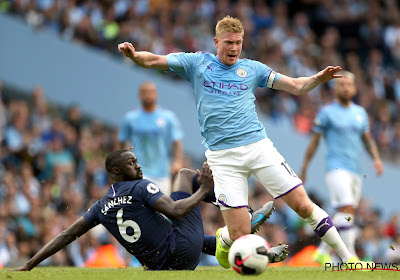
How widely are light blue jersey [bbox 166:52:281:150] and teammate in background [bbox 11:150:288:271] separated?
469 millimetres

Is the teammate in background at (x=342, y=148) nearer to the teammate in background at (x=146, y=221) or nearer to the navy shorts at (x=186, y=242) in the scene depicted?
the teammate in background at (x=146, y=221)

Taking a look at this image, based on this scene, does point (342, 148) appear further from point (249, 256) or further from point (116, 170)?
point (249, 256)

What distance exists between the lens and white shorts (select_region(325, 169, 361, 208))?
35.4ft

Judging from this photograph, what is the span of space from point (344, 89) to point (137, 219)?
14.4ft

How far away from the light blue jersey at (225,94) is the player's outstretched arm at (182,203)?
1.25 feet

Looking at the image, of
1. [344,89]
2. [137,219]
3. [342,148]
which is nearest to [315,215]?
[137,219]

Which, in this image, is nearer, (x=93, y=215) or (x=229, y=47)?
(x=229, y=47)

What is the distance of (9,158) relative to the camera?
1450 cm

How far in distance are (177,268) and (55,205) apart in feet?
19.3

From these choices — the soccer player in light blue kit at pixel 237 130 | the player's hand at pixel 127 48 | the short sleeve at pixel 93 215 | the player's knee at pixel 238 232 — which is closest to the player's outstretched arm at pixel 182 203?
the soccer player in light blue kit at pixel 237 130

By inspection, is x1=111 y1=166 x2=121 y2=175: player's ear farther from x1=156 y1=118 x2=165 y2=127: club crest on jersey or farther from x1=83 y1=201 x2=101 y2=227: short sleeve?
x1=156 y1=118 x2=165 y2=127: club crest on jersey

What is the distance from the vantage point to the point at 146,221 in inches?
315

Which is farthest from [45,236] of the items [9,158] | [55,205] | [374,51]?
[374,51]

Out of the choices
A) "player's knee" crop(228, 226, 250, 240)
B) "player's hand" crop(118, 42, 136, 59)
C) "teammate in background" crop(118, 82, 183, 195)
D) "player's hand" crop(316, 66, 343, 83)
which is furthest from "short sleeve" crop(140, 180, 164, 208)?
"teammate in background" crop(118, 82, 183, 195)
